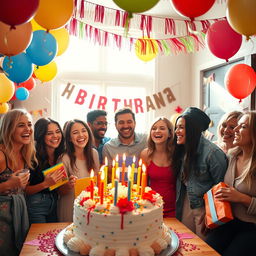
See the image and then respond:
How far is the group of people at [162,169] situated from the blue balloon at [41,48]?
424mm

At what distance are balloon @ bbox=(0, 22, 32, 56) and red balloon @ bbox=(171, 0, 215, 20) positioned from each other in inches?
34.1

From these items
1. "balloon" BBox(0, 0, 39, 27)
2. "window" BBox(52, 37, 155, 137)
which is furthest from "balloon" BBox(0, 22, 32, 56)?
"window" BBox(52, 37, 155, 137)

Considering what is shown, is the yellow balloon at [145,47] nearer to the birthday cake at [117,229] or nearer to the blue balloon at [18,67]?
the blue balloon at [18,67]

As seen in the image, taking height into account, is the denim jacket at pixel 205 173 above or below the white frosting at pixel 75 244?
above

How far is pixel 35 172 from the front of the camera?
2336 millimetres

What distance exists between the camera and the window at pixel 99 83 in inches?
201

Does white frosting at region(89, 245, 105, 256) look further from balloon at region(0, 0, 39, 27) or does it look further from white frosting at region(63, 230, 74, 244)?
balloon at region(0, 0, 39, 27)

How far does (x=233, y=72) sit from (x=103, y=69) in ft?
9.90

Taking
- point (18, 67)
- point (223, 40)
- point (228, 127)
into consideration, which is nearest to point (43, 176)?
point (18, 67)

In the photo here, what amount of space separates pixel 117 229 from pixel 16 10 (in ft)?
3.89

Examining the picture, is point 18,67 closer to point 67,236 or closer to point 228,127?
point 67,236

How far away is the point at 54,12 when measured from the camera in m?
1.76

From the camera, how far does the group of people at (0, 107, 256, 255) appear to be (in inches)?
77.9

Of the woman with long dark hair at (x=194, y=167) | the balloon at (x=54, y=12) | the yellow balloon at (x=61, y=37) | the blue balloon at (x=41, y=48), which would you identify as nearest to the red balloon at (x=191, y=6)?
the balloon at (x=54, y=12)
